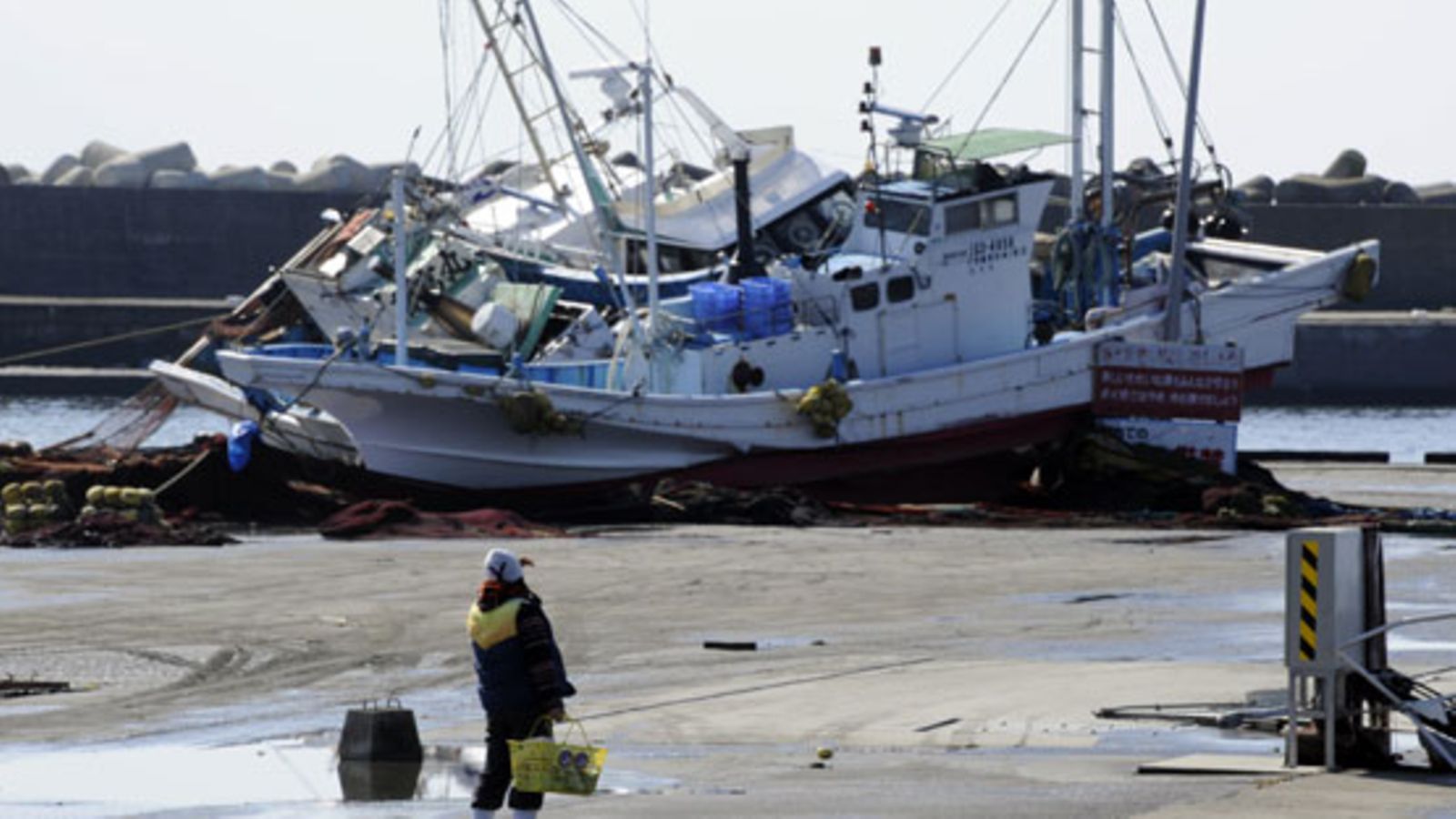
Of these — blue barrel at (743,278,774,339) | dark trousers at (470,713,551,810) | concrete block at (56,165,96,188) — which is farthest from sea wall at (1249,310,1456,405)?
dark trousers at (470,713,551,810)

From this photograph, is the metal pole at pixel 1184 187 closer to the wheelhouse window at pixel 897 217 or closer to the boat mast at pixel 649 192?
the wheelhouse window at pixel 897 217

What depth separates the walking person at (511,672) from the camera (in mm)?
13312

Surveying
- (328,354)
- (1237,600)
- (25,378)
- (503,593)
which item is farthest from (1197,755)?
(25,378)

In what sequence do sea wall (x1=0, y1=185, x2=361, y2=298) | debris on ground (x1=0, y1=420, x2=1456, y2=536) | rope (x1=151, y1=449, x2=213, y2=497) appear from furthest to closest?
sea wall (x1=0, y1=185, x2=361, y2=298) → rope (x1=151, y1=449, x2=213, y2=497) → debris on ground (x1=0, y1=420, x2=1456, y2=536)

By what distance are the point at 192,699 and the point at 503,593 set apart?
238 inches

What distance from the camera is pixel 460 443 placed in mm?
34781

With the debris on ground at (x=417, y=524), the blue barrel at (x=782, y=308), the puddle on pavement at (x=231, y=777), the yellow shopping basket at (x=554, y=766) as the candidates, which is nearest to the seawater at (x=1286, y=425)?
the blue barrel at (x=782, y=308)

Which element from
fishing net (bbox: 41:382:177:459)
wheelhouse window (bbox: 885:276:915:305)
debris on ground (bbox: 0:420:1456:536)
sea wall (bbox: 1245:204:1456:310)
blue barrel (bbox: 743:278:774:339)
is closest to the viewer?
debris on ground (bbox: 0:420:1456:536)

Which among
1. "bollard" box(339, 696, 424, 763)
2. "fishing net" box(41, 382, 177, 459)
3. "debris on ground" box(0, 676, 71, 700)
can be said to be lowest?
"debris on ground" box(0, 676, 71, 700)

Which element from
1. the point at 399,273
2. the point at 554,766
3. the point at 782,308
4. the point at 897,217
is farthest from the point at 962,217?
the point at 554,766

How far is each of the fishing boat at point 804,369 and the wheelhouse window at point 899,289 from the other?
2 cm

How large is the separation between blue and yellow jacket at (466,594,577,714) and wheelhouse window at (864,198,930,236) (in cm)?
2437

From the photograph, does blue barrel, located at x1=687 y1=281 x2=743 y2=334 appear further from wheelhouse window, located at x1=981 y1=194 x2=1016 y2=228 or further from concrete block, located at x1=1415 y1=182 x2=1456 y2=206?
concrete block, located at x1=1415 y1=182 x2=1456 y2=206

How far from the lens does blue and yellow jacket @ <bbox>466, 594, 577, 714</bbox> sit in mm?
13312
